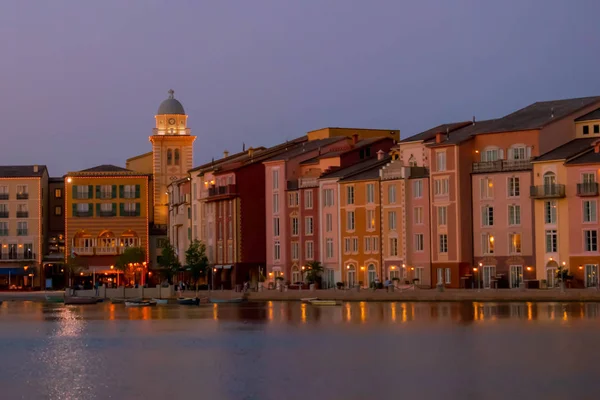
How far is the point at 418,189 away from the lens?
331 ft

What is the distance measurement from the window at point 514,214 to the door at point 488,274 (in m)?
3.13

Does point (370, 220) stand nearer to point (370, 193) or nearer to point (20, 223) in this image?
point (370, 193)

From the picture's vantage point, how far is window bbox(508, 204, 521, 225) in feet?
311

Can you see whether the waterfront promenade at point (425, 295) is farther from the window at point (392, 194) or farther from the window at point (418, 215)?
the window at point (392, 194)

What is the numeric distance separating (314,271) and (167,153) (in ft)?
137

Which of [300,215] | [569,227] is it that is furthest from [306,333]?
[300,215]

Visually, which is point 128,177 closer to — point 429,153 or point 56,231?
point 56,231

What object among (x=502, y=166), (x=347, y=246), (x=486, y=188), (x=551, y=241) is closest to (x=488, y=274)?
(x=551, y=241)

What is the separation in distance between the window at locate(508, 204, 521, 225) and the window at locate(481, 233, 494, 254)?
1652mm

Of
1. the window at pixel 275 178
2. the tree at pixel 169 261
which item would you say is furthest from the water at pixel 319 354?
the tree at pixel 169 261

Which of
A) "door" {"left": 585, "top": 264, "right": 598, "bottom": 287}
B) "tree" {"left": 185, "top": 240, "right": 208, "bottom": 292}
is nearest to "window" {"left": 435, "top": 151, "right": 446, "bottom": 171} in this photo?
"door" {"left": 585, "top": 264, "right": 598, "bottom": 287}

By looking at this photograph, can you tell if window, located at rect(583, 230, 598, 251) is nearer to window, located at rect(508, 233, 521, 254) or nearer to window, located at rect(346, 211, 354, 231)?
window, located at rect(508, 233, 521, 254)

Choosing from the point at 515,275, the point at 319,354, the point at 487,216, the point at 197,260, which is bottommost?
the point at 319,354

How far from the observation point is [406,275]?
10112 cm
